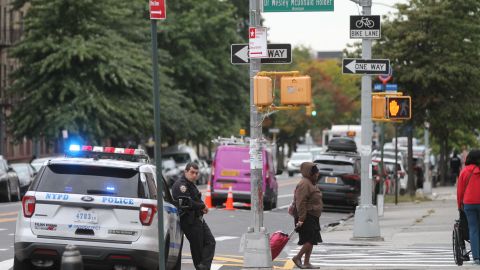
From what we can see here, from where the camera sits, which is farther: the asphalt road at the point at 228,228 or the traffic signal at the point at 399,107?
the traffic signal at the point at 399,107

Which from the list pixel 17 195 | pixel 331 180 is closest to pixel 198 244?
pixel 331 180

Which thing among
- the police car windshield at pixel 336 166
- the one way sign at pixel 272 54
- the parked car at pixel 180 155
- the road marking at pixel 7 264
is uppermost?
the one way sign at pixel 272 54

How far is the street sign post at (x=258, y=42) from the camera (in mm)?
16859

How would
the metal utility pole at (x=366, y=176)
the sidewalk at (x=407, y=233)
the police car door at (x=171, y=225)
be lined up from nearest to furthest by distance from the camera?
the police car door at (x=171, y=225), the sidewalk at (x=407, y=233), the metal utility pole at (x=366, y=176)

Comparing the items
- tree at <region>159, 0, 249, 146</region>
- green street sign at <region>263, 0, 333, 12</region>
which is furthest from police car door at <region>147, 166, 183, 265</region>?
tree at <region>159, 0, 249, 146</region>

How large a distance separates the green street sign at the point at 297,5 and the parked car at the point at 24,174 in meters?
26.8

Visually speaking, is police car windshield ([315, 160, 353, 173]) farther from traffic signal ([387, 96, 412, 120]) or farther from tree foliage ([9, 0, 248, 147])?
tree foliage ([9, 0, 248, 147])

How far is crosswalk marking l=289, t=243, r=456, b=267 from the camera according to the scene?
18562 mm

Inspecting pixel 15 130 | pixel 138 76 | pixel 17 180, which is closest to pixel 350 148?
pixel 17 180

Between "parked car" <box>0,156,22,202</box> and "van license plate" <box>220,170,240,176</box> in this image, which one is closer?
"van license plate" <box>220,170,240,176</box>

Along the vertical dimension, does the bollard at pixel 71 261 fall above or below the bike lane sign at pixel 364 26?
below

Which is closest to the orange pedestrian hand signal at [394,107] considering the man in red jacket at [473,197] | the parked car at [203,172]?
the man in red jacket at [473,197]

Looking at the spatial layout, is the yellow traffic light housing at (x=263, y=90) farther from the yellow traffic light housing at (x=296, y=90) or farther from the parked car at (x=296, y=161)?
the parked car at (x=296, y=161)

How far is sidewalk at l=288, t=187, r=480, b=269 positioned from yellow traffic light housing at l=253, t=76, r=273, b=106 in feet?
8.76
